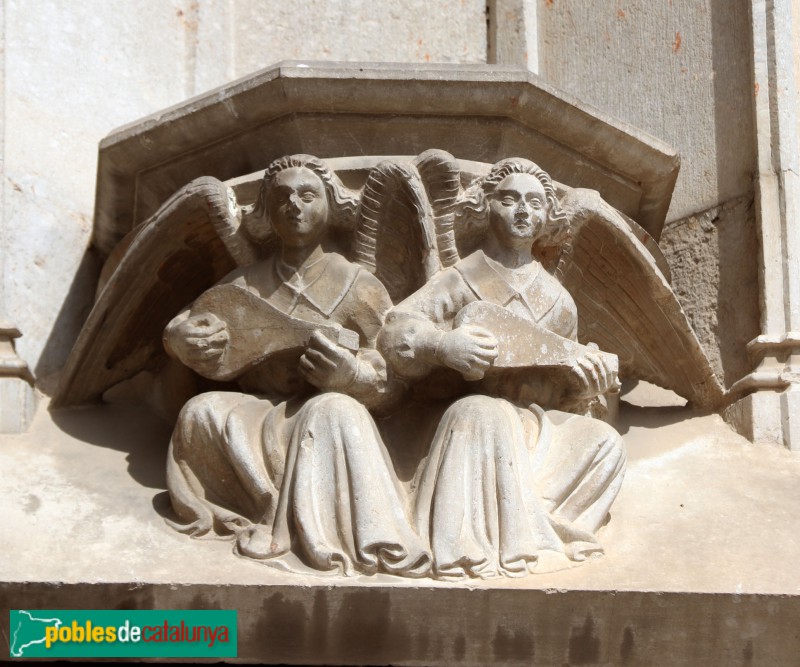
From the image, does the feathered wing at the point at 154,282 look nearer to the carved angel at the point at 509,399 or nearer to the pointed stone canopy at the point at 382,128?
the pointed stone canopy at the point at 382,128

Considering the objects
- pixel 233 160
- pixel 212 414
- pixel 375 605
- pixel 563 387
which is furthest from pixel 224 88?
pixel 375 605

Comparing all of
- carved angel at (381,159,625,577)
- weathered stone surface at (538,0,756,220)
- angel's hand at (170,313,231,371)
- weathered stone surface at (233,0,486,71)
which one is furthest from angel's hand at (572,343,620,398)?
weathered stone surface at (233,0,486,71)

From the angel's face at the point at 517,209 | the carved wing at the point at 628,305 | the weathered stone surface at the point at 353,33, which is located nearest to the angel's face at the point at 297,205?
the angel's face at the point at 517,209

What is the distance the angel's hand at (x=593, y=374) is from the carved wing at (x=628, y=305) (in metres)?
0.39

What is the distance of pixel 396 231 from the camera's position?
13.8 ft

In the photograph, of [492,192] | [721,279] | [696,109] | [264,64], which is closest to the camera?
[492,192]

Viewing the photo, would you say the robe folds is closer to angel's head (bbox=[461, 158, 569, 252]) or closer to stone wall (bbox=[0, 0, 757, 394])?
angel's head (bbox=[461, 158, 569, 252])

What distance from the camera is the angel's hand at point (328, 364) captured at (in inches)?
153

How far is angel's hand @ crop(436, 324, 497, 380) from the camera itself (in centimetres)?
383

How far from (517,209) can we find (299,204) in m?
0.56

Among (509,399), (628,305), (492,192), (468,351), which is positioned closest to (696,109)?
(628,305)

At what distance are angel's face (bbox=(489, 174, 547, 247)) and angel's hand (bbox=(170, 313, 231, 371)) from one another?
0.76 metres

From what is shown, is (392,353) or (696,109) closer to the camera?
(392,353)

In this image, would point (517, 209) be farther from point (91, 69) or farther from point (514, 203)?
point (91, 69)
